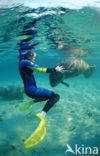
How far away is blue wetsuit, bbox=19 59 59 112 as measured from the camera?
6243 mm

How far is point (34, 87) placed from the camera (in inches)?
263

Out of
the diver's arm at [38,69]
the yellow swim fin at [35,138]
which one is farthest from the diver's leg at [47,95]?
the yellow swim fin at [35,138]

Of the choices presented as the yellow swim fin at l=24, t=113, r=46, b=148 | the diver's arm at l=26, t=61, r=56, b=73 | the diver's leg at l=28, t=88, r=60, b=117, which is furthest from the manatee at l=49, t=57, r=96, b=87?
the yellow swim fin at l=24, t=113, r=46, b=148

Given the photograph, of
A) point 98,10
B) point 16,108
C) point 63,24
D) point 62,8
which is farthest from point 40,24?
point 16,108

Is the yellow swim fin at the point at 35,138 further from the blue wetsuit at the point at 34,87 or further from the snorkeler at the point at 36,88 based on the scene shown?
the blue wetsuit at the point at 34,87

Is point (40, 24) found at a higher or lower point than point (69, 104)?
higher

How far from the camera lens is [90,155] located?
6.98 m

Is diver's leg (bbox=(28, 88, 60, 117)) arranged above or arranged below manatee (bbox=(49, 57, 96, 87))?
above

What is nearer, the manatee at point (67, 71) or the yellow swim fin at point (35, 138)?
the yellow swim fin at point (35, 138)

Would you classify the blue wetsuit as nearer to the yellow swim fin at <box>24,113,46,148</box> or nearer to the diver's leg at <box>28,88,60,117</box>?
the diver's leg at <box>28,88,60,117</box>

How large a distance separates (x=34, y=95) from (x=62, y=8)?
628 centimetres

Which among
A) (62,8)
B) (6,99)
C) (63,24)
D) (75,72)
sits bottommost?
(6,99)

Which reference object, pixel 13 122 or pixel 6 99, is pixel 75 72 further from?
pixel 6 99

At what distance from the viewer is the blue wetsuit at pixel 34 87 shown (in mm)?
6243
